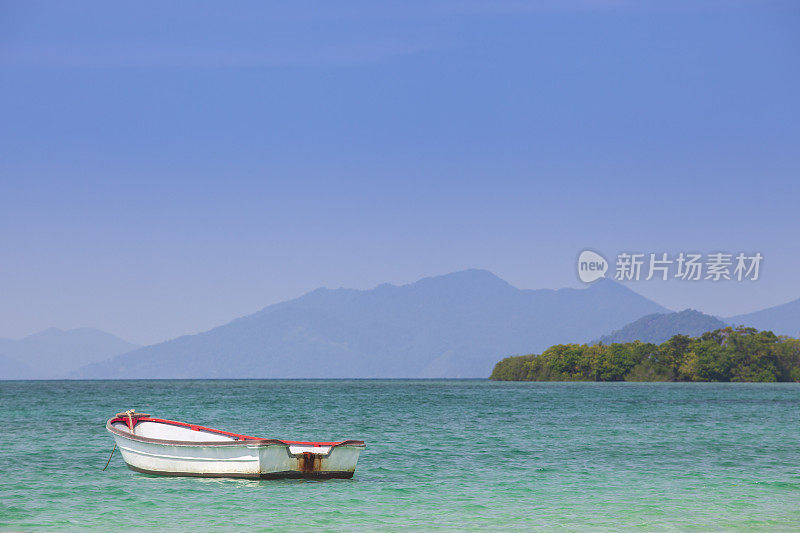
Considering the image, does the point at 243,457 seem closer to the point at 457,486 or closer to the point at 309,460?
the point at 309,460

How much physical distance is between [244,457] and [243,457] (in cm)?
5

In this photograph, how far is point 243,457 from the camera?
33.0 m

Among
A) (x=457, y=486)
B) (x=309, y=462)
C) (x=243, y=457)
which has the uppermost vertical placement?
(x=243, y=457)

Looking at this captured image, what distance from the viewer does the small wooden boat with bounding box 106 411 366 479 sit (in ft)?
108

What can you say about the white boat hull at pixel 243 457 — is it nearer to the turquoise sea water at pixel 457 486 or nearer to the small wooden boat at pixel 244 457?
the small wooden boat at pixel 244 457

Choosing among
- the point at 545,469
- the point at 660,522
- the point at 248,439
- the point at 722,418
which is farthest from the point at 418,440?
the point at 722,418

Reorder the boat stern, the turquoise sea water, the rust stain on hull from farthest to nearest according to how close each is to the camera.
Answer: the rust stain on hull → the boat stern → the turquoise sea water

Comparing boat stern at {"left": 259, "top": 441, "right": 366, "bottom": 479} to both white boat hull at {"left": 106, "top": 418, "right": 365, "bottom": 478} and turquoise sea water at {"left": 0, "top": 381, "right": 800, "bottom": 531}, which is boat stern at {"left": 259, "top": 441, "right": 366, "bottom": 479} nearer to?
white boat hull at {"left": 106, "top": 418, "right": 365, "bottom": 478}

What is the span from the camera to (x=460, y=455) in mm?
45594

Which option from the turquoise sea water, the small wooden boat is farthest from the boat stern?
the turquoise sea water

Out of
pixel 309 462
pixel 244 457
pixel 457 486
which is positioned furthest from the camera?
pixel 457 486

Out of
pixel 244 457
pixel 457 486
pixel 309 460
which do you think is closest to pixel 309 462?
pixel 309 460

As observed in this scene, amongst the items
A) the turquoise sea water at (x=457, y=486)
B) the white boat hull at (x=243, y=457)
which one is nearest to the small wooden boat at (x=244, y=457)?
the white boat hull at (x=243, y=457)

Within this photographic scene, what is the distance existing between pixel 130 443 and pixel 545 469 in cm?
1771
